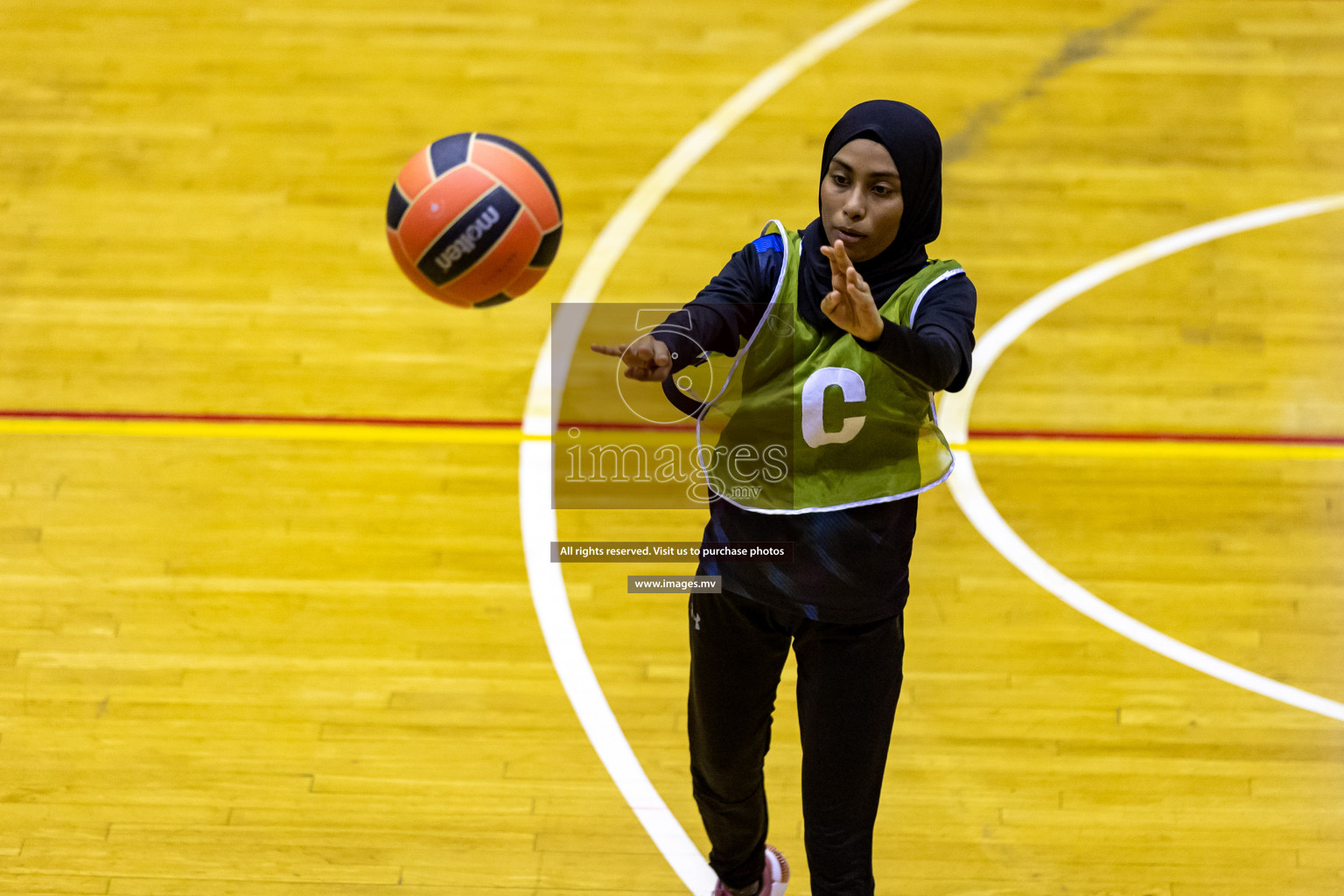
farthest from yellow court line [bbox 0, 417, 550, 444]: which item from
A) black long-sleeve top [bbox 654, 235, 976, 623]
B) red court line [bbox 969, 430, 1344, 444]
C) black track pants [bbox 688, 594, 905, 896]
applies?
black long-sleeve top [bbox 654, 235, 976, 623]

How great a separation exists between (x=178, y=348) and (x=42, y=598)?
1.13m

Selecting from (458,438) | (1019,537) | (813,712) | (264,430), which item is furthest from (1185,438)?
(264,430)

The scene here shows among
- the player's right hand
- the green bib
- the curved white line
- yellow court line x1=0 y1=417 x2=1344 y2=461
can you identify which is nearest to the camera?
the player's right hand

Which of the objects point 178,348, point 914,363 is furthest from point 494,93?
point 914,363

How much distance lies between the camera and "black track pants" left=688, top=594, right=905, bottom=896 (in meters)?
2.62

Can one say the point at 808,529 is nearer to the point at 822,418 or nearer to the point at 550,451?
the point at 822,418

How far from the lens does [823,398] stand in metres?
2.46

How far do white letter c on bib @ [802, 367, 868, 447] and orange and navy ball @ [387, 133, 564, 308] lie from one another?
92 centimetres

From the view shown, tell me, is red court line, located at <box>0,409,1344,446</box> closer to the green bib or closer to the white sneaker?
the white sneaker

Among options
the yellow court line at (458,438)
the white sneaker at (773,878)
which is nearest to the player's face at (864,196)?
the white sneaker at (773,878)

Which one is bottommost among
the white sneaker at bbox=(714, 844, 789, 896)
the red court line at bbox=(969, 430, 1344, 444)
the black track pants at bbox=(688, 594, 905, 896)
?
the white sneaker at bbox=(714, 844, 789, 896)

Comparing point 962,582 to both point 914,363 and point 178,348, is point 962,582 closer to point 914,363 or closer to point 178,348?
point 914,363

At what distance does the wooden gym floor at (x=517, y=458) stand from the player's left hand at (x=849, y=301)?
5.75 feet

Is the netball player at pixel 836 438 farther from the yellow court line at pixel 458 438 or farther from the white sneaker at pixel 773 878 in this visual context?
the yellow court line at pixel 458 438
